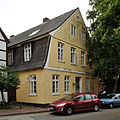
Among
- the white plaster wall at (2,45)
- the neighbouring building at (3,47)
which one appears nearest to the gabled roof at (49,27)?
the neighbouring building at (3,47)

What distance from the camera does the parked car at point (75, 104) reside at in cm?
1201

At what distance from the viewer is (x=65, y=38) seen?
62.2 ft

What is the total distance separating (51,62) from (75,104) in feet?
18.0

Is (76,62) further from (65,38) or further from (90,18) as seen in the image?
(90,18)

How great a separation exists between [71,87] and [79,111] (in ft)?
19.3

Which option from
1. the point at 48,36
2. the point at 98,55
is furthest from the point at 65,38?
the point at 98,55

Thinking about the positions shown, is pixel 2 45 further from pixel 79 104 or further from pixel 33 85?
pixel 79 104

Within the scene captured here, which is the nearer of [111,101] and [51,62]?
[111,101]

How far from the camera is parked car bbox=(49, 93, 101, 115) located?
39.4ft

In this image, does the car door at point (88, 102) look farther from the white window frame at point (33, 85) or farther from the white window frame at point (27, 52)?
the white window frame at point (27, 52)

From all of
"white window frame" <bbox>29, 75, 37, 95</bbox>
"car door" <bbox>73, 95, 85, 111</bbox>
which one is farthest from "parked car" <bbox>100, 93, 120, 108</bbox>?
"white window frame" <bbox>29, 75, 37, 95</bbox>

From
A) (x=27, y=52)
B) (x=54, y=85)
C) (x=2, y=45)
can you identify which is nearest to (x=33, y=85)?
(x=54, y=85)

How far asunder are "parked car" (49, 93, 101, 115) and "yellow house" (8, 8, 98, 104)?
3.49 meters

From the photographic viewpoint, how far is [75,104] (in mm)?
12539
